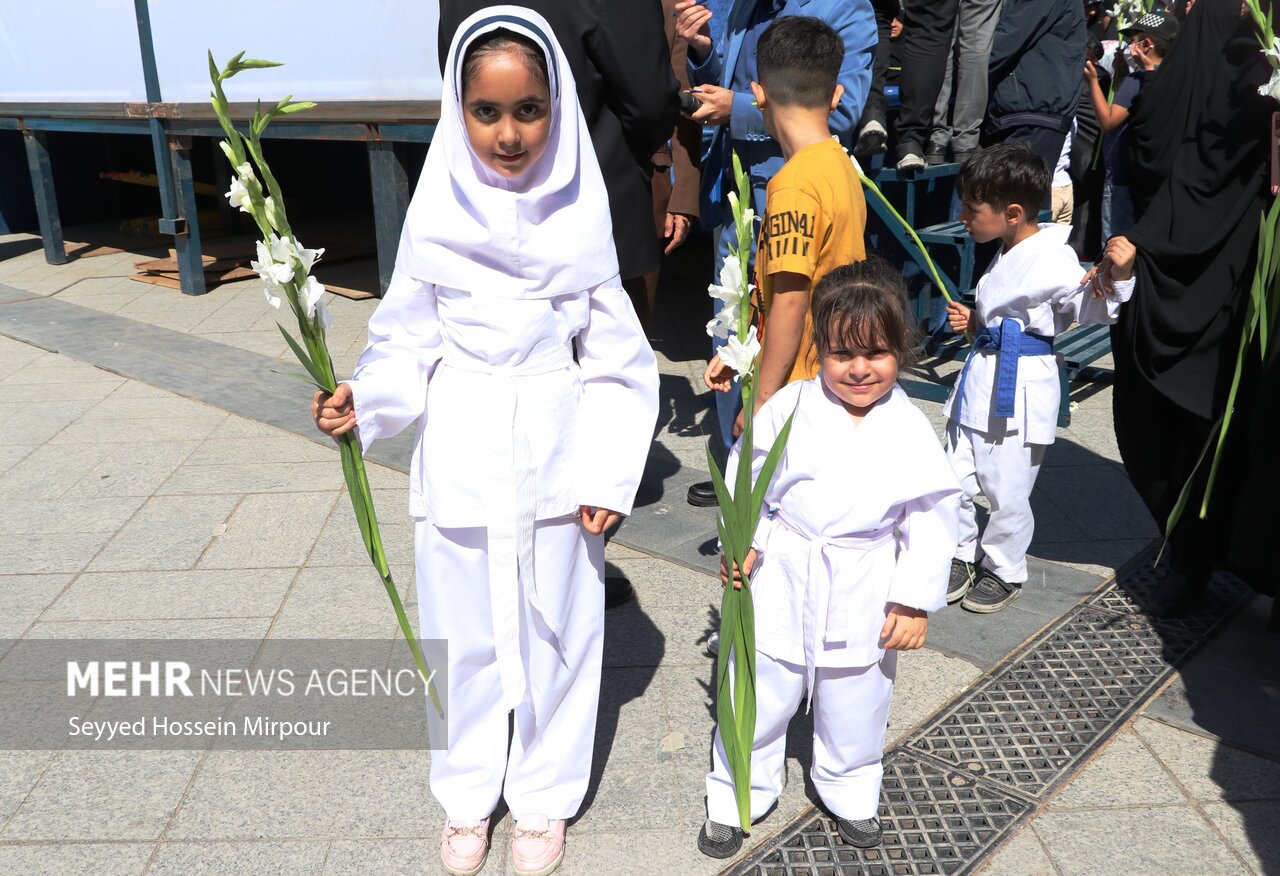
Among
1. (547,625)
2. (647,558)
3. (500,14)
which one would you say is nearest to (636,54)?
(500,14)

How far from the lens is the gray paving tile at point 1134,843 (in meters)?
2.58

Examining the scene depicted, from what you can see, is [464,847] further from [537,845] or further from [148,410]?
[148,410]

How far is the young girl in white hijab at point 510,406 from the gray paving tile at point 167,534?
2.09m

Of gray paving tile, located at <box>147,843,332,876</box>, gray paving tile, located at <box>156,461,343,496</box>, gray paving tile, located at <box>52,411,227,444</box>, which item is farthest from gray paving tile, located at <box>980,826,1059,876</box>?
gray paving tile, located at <box>52,411,227,444</box>

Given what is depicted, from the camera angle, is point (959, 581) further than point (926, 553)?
Yes

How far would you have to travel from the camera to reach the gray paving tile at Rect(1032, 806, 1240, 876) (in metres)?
2.58

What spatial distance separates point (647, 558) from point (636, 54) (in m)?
1.79

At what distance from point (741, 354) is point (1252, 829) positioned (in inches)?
68.4

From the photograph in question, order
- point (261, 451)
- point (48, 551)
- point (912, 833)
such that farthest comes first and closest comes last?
point (261, 451), point (48, 551), point (912, 833)

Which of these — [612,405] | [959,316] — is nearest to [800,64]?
[959,316]

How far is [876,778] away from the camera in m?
2.67

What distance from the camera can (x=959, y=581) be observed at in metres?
3.88

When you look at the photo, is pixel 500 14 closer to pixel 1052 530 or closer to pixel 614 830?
pixel 614 830

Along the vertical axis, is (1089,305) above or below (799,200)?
below
